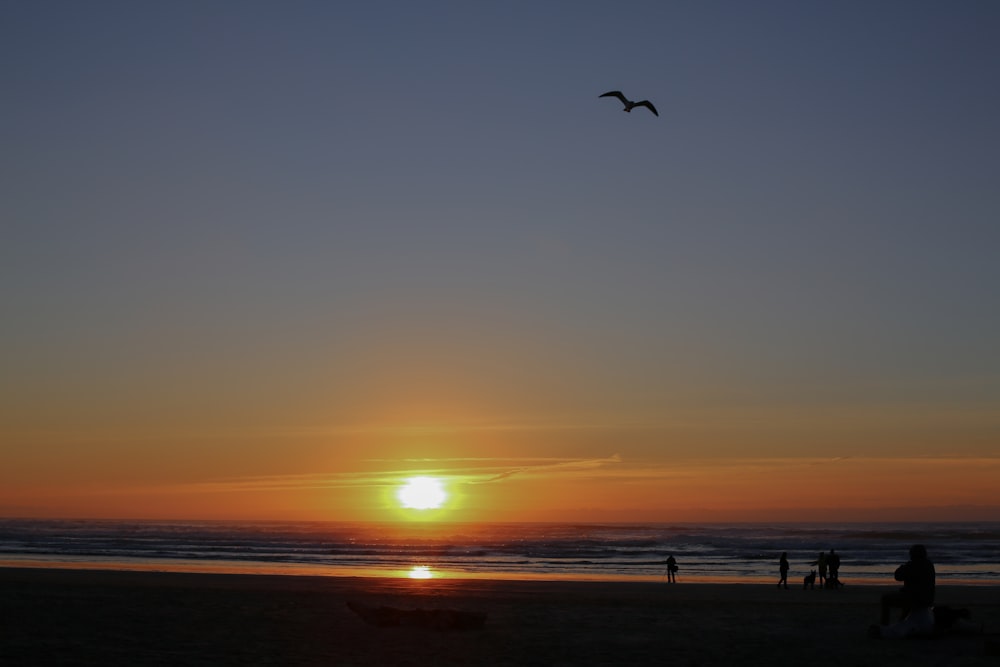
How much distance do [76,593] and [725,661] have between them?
637 inches

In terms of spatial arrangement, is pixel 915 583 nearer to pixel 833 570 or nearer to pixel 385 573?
pixel 833 570

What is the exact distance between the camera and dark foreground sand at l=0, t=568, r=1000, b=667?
1243 centimetres

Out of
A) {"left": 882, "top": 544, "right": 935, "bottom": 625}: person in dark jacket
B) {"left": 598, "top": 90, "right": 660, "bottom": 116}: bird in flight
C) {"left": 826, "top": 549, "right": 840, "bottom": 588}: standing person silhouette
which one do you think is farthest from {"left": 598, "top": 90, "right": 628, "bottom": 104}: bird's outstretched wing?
{"left": 826, "top": 549, "right": 840, "bottom": 588}: standing person silhouette

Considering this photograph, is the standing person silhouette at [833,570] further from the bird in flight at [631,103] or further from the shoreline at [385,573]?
the bird in flight at [631,103]

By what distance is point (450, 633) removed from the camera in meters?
14.7

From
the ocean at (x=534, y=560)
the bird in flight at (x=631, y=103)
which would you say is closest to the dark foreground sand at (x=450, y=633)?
the bird in flight at (x=631, y=103)

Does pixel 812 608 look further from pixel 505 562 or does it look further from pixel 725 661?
pixel 505 562

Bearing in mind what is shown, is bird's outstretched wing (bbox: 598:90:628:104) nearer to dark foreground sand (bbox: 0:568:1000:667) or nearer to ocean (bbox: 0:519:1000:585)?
dark foreground sand (bbox: 0:568:1000:667)

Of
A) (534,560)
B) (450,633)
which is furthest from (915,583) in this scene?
(534,560)

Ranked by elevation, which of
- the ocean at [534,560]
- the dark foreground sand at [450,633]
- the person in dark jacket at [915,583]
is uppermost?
the person in dark jacket at [915,583]

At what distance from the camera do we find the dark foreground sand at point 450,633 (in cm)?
1243

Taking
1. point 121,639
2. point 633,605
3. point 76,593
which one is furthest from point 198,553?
point 121,639

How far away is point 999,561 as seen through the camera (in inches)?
2042

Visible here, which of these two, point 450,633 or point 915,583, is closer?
point 915,583
